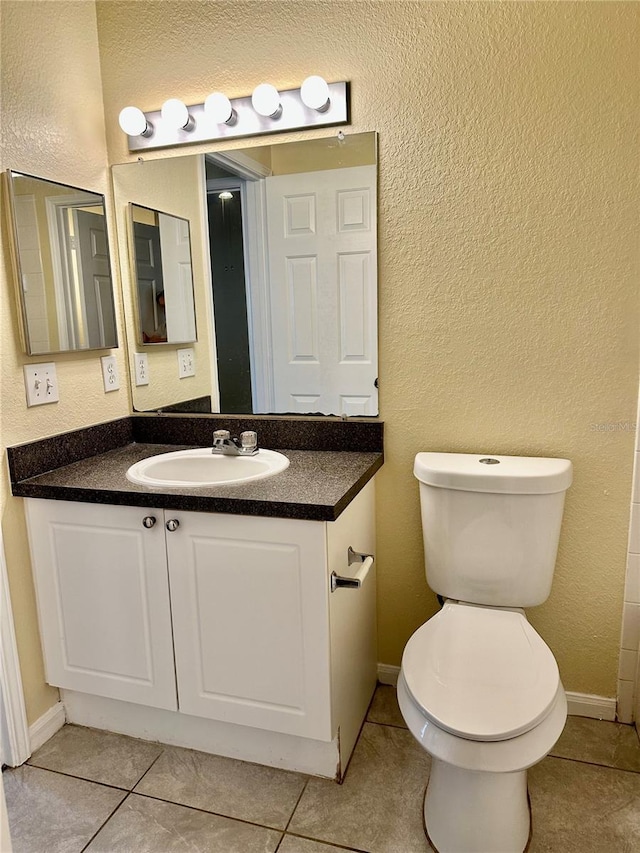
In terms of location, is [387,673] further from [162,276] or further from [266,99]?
[266,99]

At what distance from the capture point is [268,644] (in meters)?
1.56

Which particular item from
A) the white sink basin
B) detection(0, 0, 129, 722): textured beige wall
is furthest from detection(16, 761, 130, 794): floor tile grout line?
the white sink basin

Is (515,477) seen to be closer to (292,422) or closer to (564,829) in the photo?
(292,422)

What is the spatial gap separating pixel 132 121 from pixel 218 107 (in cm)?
29

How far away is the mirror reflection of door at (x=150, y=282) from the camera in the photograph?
204 centimetres

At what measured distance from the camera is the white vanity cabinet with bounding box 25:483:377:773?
1511mm

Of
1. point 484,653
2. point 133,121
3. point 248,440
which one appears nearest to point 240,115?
point 133,121

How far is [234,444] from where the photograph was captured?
6.23 ft

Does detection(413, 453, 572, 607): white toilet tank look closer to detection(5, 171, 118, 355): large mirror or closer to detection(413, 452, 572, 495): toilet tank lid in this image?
detection(413, 452, 572, 495): toilet tank lid

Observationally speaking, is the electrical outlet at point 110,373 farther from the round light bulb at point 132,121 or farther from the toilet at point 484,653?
the toilet at point 484,653

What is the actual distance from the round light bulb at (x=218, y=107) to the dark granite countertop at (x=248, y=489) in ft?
3.40

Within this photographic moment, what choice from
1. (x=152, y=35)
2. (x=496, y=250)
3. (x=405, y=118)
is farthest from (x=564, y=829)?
(x=152, y=35)

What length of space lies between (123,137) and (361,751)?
2.03 m

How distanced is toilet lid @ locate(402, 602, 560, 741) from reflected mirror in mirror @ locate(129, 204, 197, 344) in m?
1.24
